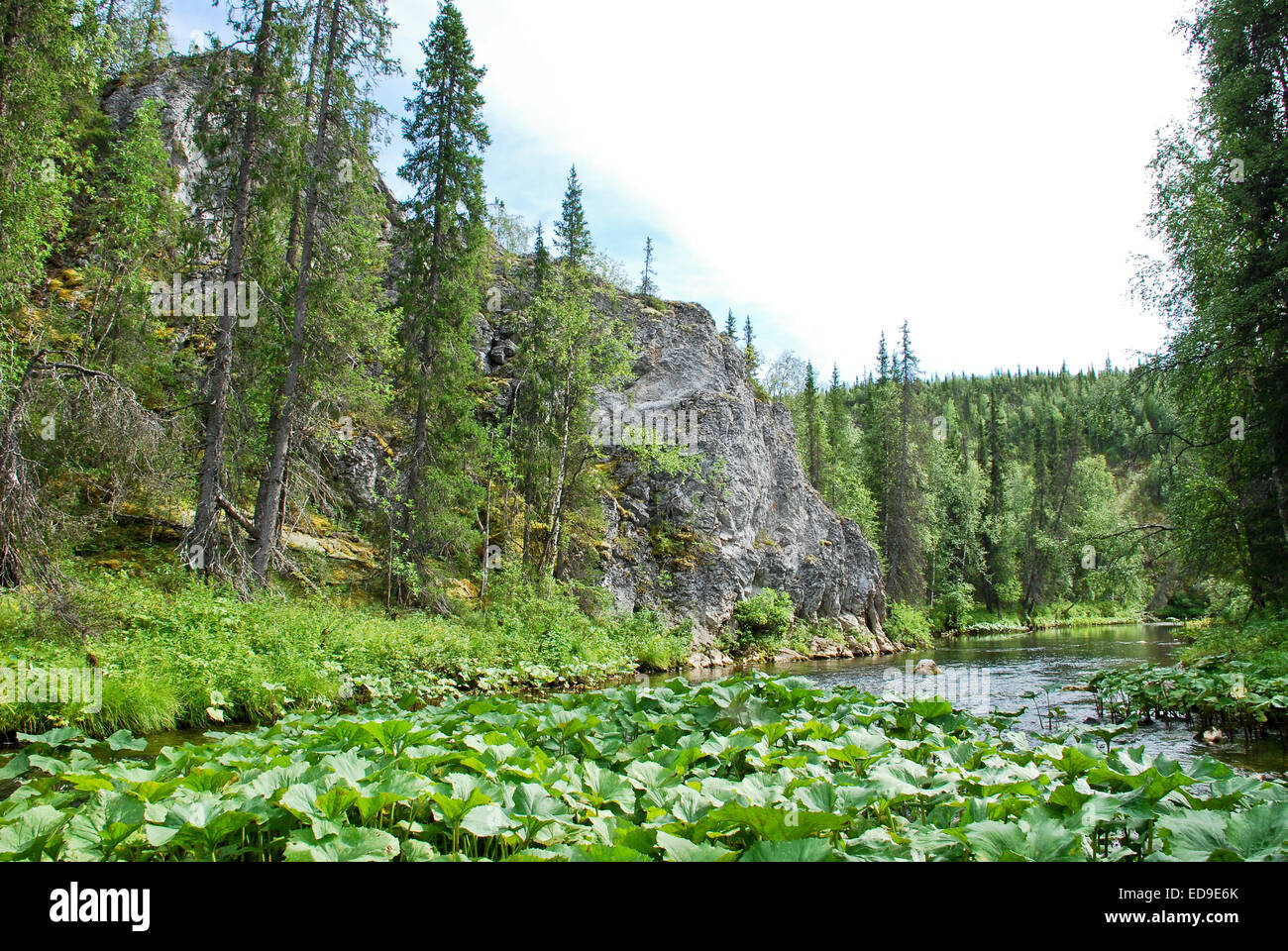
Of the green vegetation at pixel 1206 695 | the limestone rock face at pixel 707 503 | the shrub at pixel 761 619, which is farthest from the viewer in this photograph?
the shrub at pixel 761 619

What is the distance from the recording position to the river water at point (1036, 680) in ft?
29.0

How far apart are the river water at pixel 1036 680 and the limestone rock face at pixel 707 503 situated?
4.16m

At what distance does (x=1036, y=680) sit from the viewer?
17.8 metres

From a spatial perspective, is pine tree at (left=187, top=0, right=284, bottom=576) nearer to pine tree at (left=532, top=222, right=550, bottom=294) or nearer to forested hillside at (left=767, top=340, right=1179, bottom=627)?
pine tree at (left=532, top=222, right=550, bottom=294)

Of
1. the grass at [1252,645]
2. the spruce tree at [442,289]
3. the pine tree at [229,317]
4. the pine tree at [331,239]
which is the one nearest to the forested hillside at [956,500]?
the grass at [1252,645]

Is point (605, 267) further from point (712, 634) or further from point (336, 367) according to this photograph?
point (712, 634)

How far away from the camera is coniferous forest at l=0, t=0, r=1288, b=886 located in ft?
11.1

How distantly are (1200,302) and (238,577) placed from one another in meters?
21.8

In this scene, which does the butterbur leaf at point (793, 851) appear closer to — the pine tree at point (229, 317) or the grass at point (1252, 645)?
the grass at point (1252, 645)

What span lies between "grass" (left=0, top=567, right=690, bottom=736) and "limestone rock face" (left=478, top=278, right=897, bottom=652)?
25.7 ft

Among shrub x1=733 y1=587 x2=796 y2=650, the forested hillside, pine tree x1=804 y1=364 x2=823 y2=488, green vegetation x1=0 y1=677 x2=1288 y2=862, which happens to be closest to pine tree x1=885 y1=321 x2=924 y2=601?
the forested hillside

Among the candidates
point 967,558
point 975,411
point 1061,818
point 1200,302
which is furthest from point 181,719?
point 975,411

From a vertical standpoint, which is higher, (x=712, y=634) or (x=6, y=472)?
(x=6, y=472)

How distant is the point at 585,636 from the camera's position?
66.2 feet
